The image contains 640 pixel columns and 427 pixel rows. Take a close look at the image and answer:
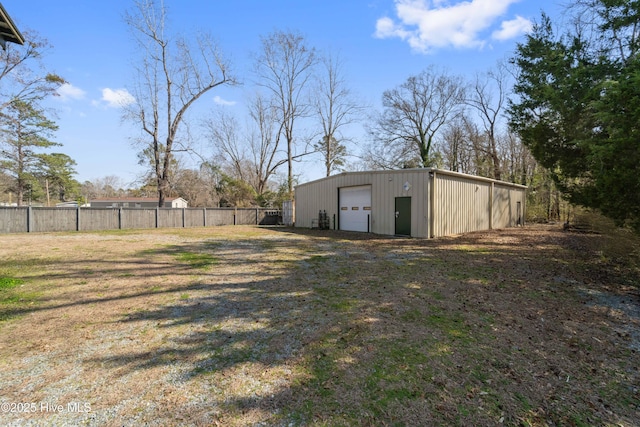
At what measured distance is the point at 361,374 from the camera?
2.48 metres

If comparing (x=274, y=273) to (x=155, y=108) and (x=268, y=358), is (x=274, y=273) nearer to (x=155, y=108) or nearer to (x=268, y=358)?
(x=268, y=358)

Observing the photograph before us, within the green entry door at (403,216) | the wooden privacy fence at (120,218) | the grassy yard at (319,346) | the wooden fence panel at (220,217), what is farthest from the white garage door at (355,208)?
the wooden fence panel at (220,217)

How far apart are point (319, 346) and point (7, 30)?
5.59 meters

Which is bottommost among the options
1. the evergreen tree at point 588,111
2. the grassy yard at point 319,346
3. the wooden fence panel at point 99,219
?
the grassy yard at point 319,346

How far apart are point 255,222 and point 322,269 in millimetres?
17435

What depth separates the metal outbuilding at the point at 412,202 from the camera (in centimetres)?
1168

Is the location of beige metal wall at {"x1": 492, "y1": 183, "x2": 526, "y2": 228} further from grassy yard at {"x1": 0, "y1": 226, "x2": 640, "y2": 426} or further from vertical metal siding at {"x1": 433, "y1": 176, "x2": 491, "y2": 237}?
grassy yard at {"x1": 0, "y1": 226, "x2": 640, "y2": 426}

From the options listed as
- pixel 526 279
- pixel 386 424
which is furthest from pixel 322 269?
pixel 386 424

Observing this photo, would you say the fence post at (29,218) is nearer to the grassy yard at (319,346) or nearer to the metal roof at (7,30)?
the grassy yard at (319,346)

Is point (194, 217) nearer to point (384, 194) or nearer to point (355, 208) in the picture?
point (355, 208)

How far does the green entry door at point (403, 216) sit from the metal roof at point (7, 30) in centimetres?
1127

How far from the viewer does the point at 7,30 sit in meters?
3.88

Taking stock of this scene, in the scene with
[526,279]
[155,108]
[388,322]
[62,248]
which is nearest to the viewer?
[388,322]

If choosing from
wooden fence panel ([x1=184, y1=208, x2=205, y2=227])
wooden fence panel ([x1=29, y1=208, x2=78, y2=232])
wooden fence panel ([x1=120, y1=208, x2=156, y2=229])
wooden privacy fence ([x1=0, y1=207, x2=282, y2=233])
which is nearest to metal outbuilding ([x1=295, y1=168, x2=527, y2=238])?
wooden privacy fence ([x1=0, y1=207, x2=282, y2=233])
